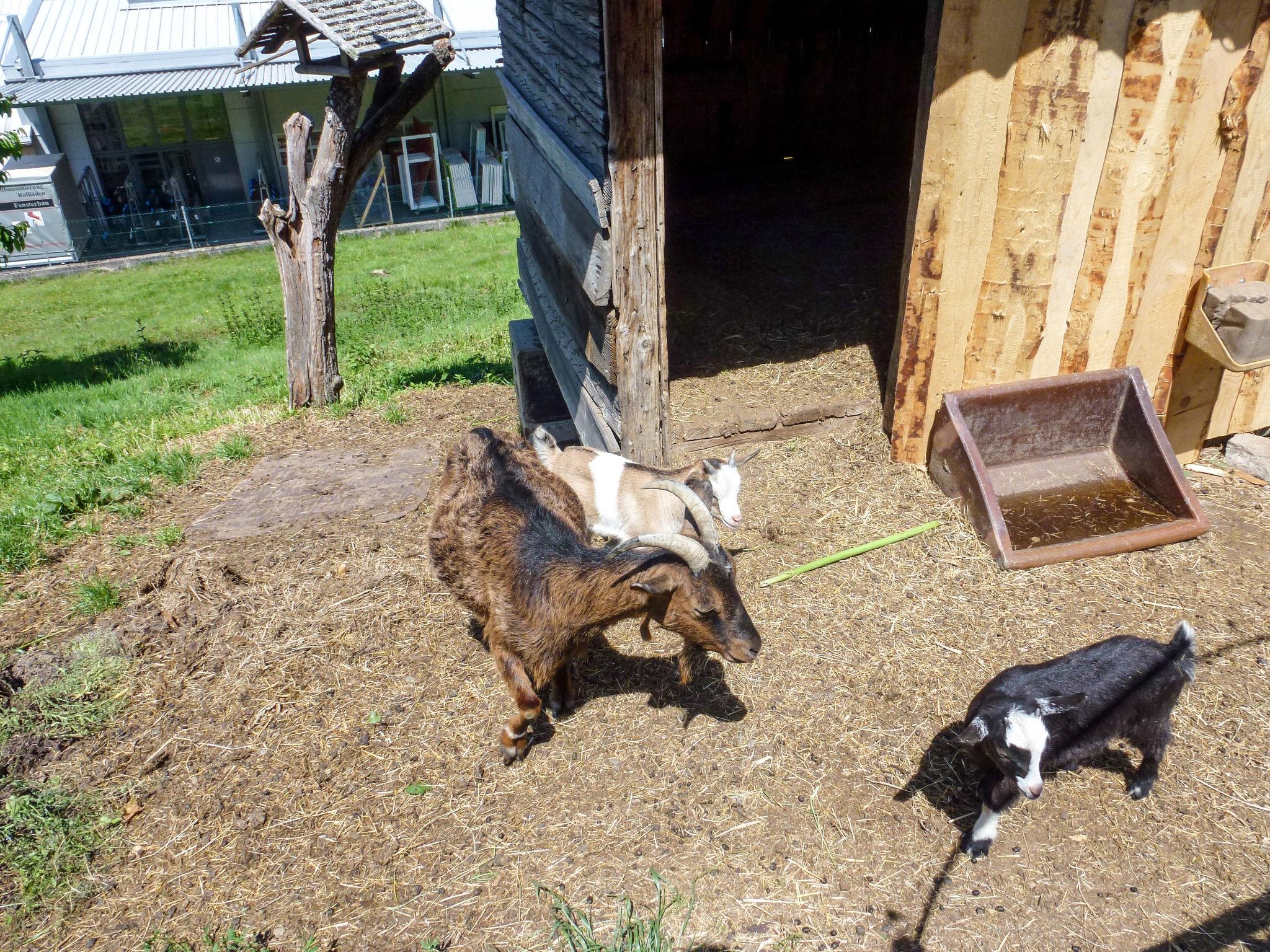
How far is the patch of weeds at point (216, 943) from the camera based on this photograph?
10.8ft

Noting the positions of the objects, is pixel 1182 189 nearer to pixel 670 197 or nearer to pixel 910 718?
pixel 910 718

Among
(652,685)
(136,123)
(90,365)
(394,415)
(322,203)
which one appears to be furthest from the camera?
(136,123)

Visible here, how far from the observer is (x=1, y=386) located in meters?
11.7

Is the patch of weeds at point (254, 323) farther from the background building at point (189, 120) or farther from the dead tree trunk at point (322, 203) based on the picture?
the background building at point (189, 120)

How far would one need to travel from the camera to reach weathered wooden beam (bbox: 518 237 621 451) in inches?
217

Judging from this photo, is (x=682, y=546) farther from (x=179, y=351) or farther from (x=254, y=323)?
(x=254, y=323)

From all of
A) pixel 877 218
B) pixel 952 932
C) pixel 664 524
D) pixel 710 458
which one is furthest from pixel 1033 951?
pixel 877 218

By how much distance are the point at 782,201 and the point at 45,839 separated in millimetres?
9001

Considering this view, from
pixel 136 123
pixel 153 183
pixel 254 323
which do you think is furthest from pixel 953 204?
pixel 136 123

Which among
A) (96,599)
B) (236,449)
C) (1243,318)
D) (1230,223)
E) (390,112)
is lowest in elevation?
(236,449)

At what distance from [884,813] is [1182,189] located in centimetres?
404

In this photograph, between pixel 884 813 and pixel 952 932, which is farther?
pixel 884 813

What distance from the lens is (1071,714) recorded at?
3.37 m

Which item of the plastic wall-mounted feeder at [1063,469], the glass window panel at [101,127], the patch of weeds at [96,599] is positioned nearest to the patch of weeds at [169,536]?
the patch of weeds at [96,599]
